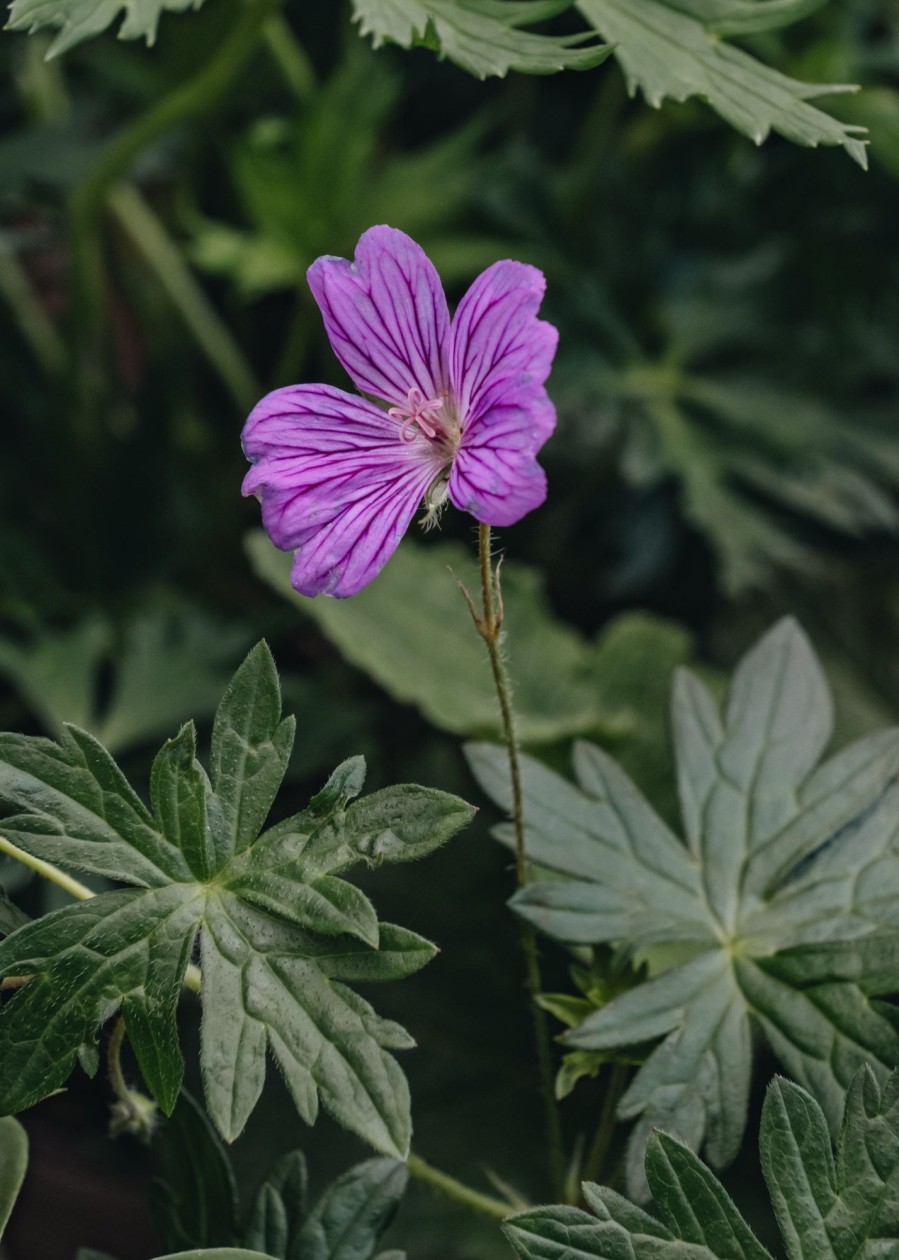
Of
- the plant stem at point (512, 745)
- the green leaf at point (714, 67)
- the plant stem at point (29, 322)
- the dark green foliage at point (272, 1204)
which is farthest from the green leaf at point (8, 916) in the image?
the plant stem at point (29, 322)

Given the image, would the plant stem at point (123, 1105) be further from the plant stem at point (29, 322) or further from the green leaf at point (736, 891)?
the plant stem at point (29, 322)

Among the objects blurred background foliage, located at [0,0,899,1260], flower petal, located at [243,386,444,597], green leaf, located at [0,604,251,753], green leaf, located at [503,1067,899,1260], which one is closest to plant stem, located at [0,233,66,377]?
blurred background foliage, located at [0,0,899,1260]

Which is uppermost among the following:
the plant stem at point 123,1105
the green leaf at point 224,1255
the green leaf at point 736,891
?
the plant stem at point 123,1105

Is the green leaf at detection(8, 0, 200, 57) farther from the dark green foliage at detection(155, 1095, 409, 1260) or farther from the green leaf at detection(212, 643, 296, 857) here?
the dark green foliage at detection(155, 1095, 409, 1260)

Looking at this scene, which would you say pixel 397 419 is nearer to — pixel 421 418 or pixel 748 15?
pixel 421 418

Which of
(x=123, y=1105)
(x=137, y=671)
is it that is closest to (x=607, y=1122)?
(x=123, y=1105)

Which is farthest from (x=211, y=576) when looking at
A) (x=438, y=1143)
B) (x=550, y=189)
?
(x=438, y=1143)
